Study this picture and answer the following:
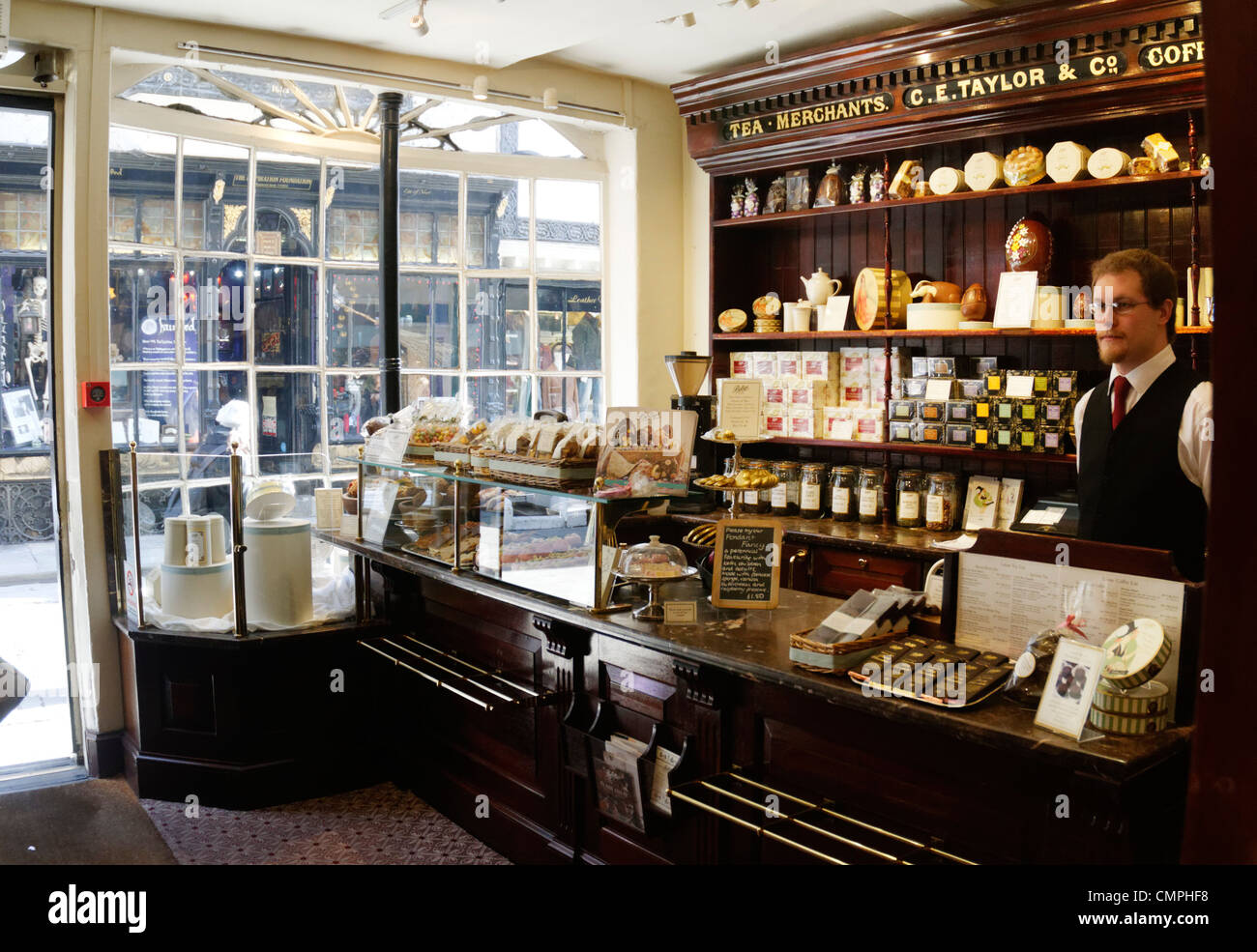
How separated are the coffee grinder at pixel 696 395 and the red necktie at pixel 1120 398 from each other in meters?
2.02

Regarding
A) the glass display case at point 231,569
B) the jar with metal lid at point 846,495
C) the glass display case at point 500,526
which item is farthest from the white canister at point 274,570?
the jar with metal lid at point 846,495

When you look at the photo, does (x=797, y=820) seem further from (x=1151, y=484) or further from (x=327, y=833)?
(x=327, y=833)

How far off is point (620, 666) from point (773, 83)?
123 inches

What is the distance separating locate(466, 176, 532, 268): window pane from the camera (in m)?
5.54

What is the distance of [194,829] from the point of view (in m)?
3.68

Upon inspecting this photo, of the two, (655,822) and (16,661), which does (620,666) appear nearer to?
(655,822)

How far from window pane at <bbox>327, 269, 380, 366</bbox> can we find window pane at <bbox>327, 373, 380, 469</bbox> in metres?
0.08

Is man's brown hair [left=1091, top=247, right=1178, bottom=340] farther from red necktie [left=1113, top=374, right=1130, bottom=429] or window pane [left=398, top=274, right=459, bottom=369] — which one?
window pane [left=398, top=274, right=459, bottom=369]

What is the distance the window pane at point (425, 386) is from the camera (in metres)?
5.37

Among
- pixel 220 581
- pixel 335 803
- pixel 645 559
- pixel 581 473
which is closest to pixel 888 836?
pixel 645 559

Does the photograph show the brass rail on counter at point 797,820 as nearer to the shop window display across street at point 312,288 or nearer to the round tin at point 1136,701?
the round tin at point 1136,701

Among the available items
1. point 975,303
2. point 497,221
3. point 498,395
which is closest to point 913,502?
point 975,303

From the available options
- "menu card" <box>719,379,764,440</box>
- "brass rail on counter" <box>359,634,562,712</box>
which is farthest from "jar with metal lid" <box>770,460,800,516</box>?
"menu card" <box>719,379,764,440</box>

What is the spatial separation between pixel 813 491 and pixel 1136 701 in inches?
121
